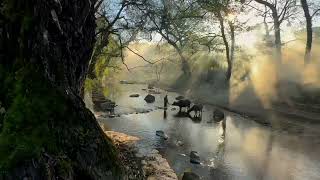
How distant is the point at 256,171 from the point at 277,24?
29656 mm

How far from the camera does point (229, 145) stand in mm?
23172

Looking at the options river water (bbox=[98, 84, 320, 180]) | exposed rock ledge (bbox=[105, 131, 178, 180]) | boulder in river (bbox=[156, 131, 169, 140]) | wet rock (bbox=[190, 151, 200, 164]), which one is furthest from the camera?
boulder in river (bbox=[156, 131, 169, 140])

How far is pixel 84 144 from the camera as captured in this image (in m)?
7.21

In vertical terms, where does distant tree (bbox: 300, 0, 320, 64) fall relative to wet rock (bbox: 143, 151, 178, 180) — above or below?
above

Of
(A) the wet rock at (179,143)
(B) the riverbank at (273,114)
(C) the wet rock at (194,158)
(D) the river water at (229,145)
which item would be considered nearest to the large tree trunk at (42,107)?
(D) the river water at (229,145)

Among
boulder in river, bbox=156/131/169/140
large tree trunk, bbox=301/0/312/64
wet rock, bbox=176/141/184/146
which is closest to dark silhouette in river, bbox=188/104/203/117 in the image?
boulder in river, bbox=156/131/169/140

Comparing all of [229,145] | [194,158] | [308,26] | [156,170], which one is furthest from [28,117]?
[308,26]

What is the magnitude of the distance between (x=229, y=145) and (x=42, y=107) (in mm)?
17708

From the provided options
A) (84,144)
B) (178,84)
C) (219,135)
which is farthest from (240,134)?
(178,84)

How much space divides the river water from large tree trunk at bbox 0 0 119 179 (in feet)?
34.4

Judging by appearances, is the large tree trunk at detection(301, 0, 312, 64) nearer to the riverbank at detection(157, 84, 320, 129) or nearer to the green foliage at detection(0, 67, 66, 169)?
the riverbank at detection(157, 84, 320, 129)

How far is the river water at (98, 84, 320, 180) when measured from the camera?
17953 millimetres

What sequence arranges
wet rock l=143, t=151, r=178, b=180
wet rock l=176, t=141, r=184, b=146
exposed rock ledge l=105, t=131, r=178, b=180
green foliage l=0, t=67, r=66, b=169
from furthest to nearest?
wet rock l=176, t=141, r=184, b=146 < wet rock l=143, t=151, r=178, b=180 < exposed rock ledge l=105, t=131, r=178, b=180 < green foliage l=0, t=67, r=66, b=169

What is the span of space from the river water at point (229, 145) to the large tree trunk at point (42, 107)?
413 inches
